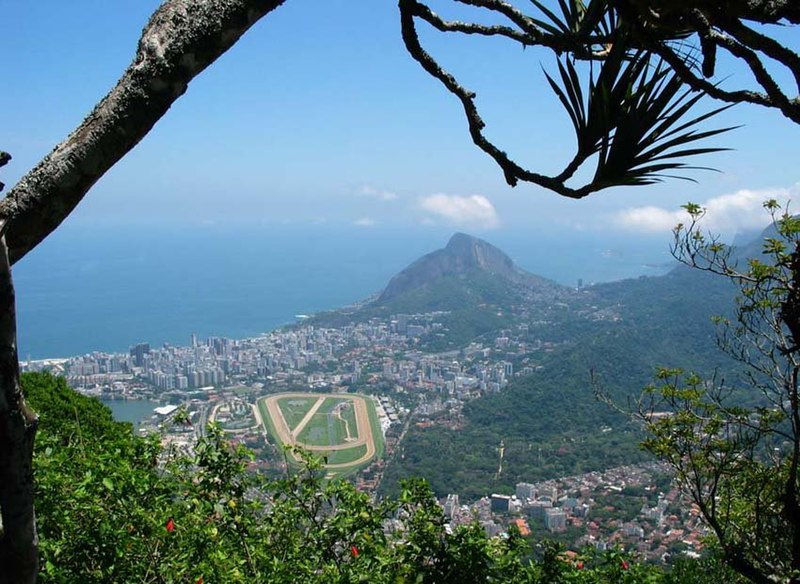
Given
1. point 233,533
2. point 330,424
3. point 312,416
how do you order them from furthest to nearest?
point 312,416, point 330,424, point 233,533

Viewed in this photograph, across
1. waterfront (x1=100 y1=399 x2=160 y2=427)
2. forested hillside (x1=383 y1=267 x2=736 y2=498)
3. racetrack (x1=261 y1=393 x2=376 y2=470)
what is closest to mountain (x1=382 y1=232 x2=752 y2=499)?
forested hillside (x1=383 y1=267 x2=736 y2=498)

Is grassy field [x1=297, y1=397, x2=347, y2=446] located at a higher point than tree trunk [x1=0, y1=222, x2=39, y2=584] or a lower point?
lower

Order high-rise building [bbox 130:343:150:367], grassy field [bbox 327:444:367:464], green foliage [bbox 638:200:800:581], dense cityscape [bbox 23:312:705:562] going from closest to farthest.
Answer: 1. green foliage [bbox 638:200:800:581]
2. dense cityscape [bbox 23:312:705:562]
3. grassy field [bbox 327:444:367:464]
4. high-rise building [bbox 130:343:150:367]

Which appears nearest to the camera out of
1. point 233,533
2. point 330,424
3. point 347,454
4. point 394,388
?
point 233,533

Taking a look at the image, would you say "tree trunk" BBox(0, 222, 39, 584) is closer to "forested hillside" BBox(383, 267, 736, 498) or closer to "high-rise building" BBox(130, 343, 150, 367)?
"forested hillside" BBox(383, 267, 736, 498)

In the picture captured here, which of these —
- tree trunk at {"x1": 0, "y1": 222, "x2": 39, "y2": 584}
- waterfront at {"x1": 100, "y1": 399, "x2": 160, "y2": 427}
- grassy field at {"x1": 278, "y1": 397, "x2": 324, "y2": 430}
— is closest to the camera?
tree trunk at {"x1": 0, "y1": 222, "x2": 39, "y2": 584}

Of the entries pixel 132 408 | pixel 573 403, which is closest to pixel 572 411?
pixel 573 403

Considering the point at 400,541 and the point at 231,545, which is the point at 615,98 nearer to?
the point at 400,541

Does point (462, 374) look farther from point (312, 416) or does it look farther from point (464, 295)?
point (464, 295)
